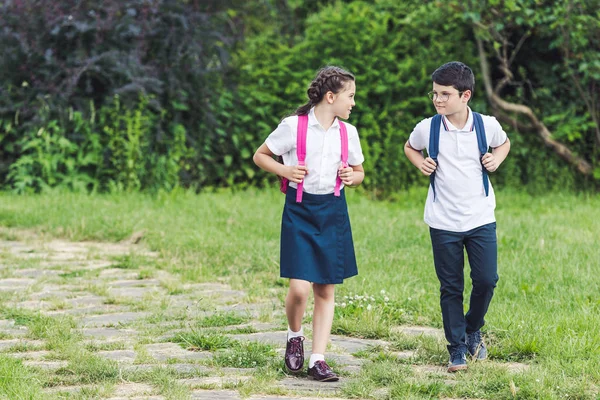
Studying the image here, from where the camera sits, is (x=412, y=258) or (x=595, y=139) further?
(x=595, y=139)

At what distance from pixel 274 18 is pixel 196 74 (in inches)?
108

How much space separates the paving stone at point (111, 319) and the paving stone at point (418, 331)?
4.92ft

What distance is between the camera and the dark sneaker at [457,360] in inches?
171

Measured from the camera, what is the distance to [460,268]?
4.51 metres

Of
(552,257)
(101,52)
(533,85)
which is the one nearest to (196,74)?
(101,52)

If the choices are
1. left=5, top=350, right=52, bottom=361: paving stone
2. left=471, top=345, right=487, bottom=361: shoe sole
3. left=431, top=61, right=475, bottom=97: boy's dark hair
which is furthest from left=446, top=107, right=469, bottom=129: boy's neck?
left=5, top=350, right=52, bottom=361: paving stone

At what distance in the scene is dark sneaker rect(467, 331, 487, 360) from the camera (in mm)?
4547

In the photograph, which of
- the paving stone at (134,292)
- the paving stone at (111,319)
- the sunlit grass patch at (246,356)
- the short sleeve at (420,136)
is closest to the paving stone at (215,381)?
the sunlit grass patch at (246,356)

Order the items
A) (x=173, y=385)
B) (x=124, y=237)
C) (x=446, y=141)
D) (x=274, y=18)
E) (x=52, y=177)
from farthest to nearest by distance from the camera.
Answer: (x=274, y=18), (x=52, y=177), (x=124, y=237), (x=446, y=141), (x=173, y=385)

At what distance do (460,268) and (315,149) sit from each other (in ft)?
2.97

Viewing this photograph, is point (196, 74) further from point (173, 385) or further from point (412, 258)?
point (173, 385)

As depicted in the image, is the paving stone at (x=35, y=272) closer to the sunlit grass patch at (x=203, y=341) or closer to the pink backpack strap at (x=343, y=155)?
the sunlit grass patch at (x=203, y=341)

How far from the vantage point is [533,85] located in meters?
11.4

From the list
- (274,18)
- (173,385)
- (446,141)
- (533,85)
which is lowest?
(173,385)
